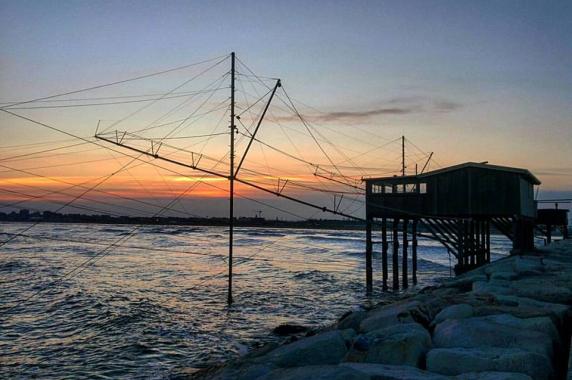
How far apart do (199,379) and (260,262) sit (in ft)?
129

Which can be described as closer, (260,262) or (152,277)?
(152,277)

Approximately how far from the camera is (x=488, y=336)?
326 inches

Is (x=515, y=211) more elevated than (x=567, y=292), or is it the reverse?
(x=515, y=211)

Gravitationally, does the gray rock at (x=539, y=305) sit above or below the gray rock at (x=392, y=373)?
above

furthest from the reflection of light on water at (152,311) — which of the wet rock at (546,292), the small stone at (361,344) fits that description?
the wet rock at (546,292)

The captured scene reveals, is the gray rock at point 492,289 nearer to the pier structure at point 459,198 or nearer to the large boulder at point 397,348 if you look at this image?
the large boulder at point 397,348

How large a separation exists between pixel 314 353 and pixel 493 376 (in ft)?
11.6

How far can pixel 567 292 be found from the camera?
1250 cm

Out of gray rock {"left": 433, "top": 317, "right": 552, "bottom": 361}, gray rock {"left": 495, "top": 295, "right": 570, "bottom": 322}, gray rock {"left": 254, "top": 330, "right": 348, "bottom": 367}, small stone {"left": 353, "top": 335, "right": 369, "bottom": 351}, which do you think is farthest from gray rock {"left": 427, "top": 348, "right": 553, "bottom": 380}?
gray rock {"left": 495, "top": 295, "right": 570, "bottom": 322}

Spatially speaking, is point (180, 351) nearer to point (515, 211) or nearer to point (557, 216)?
point (515, 211)

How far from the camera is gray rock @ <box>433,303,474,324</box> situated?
10.2m

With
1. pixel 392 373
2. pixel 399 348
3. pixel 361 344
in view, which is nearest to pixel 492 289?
pixel 361 344

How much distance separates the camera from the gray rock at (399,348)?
316 inches

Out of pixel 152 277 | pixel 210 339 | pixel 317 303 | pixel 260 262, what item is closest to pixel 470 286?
pixel 210 339
